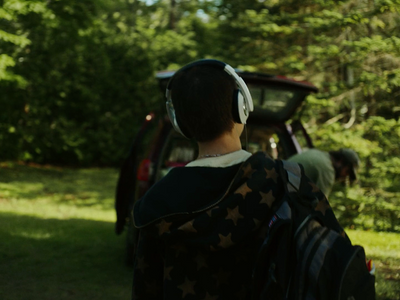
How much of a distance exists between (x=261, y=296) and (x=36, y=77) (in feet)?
59.8

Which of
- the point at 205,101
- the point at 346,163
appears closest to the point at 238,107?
the point at 205,101

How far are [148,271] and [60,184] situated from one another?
14.6 metres

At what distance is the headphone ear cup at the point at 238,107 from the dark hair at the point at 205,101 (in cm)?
2

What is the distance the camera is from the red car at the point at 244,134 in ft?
19.6

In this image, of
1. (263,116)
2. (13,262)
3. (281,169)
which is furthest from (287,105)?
(281,169)

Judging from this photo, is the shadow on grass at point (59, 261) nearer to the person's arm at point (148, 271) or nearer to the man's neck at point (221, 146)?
the person's arm at point (148, 271)

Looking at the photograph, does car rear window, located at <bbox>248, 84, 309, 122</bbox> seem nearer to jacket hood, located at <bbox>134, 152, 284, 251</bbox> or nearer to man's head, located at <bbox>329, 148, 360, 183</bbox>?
man's head, located at <bbox>329, 148, 360, 183</bbox>

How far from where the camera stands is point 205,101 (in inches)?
67.7

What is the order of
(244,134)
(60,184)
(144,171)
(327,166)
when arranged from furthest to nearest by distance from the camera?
(60,184), (244,134), (144,171), (327,166)

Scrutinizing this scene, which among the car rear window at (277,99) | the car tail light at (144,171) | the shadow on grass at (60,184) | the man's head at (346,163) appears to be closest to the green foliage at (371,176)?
the man's head at (346,163)

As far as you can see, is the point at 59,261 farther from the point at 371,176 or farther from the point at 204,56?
the point at 204,56

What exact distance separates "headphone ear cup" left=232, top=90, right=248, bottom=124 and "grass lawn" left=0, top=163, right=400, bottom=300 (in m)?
2.03

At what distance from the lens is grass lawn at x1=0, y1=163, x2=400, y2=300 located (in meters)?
5.37

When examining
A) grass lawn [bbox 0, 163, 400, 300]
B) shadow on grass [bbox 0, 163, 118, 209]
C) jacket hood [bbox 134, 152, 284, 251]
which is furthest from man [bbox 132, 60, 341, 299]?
shadow on grass [bbox 0, 163, 118, 209]
